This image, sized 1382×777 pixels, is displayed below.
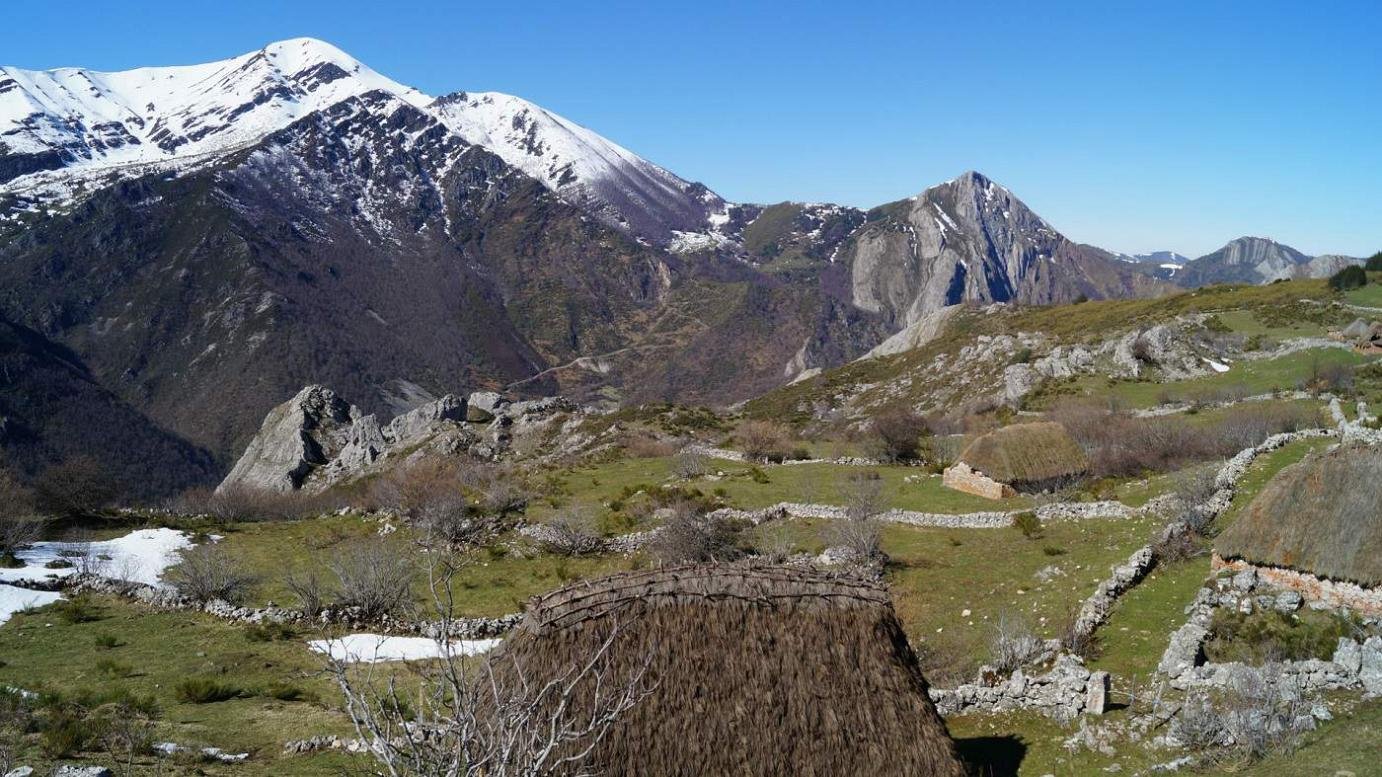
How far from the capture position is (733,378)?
198 m

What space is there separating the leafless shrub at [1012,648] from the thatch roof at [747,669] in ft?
13.3

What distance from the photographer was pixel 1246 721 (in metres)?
9.41

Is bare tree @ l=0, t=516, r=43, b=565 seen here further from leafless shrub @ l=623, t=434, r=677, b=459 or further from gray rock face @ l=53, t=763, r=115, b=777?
leafless shrub @ l=623, t=434, r=677, b=459

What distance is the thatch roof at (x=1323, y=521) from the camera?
13.0m

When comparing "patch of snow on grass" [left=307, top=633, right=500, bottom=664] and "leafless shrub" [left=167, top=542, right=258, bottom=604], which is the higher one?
"leafless shrub" [left=167, top=542, right=258, bottom=604]

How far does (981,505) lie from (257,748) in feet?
72.9

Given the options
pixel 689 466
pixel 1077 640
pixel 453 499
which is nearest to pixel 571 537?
pixel 453 499

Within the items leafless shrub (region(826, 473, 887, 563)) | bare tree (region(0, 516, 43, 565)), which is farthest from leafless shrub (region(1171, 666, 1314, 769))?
bare tree (region(0, 516, 43, 565))

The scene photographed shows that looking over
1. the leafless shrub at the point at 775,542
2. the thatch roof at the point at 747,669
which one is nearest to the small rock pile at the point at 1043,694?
the thatch roof at the point at 747,669

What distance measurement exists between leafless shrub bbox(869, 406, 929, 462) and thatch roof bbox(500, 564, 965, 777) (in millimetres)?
27266

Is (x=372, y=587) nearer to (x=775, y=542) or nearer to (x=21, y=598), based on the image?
(x=21, y=598)

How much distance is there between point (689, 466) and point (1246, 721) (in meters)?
25.8

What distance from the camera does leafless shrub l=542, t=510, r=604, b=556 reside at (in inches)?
984

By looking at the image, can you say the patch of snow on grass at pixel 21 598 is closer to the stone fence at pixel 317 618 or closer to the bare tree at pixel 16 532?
the stone fence at pixel 317 618
